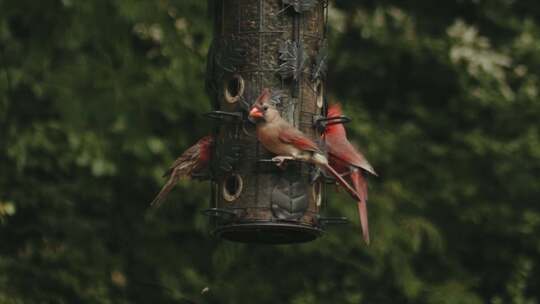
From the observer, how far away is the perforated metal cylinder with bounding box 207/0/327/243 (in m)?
9.08

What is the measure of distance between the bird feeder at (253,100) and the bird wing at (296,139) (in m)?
0.29

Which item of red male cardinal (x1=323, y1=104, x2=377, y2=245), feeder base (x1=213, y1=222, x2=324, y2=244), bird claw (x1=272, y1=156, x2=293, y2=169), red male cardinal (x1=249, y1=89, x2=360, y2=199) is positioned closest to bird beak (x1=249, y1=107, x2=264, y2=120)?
red male cardinal (x1=249, y1=89, x2=360, y2=199)

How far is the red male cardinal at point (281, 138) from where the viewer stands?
28.9ft

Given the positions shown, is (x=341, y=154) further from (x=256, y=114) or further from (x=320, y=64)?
(x=256, y=114)

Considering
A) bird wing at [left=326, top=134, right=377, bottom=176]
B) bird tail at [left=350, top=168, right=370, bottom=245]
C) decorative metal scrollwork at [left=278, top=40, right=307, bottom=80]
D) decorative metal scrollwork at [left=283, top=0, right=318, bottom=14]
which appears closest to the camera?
decorative metal scrollwork at [left=278, top=40, right=307, bottom=80]

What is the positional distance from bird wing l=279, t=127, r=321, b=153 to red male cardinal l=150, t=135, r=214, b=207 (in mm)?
750

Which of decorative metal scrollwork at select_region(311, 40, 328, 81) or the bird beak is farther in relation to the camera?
decorative metal scrollwork at select_region(311, 40, 328, 81)

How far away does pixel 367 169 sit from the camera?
9.52m

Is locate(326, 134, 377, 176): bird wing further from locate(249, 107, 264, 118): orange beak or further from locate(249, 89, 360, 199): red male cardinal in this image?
locate(249, 107, 264, 118): orange beak

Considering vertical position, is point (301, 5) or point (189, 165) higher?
point (301, 5)

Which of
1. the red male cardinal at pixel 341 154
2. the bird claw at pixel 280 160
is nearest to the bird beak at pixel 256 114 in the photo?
the bird claw at pixel 280 160

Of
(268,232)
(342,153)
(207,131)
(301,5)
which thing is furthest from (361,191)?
(207,131)

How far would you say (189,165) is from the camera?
9.38 meters

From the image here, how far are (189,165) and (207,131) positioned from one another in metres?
3.81
